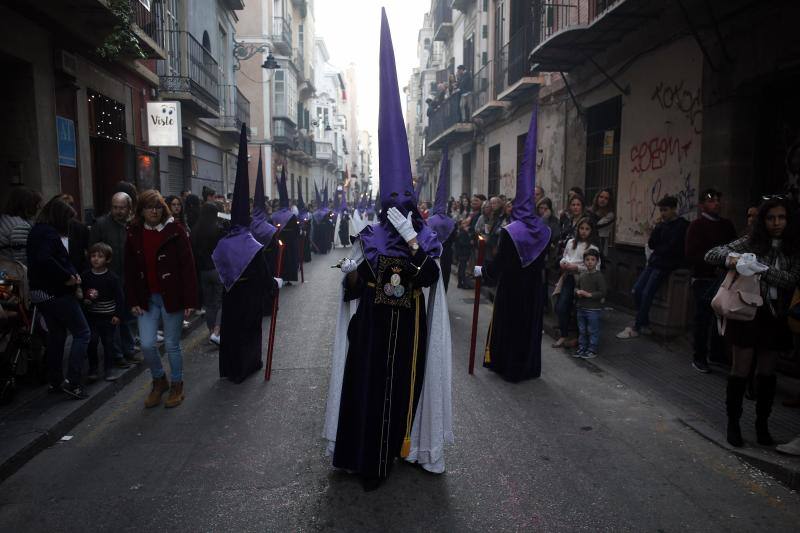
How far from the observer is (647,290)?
762 centimetres

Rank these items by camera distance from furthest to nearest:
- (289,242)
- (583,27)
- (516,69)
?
(516,69), (289,242), (583,27)

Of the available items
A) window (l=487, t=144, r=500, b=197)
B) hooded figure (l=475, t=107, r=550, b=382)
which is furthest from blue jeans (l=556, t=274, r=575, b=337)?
window (l=487, t=144, r=500, b=197)

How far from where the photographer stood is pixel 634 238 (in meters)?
9.85

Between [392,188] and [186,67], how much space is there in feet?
49.3

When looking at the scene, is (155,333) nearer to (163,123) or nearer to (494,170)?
(163,123)

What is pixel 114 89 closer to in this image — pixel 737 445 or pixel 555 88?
pixel 555 88

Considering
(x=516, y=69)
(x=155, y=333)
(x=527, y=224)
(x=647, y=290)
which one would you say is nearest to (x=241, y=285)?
(x=155, y=333)

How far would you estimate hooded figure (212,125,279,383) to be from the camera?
20.2 ft

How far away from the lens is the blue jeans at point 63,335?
526cm

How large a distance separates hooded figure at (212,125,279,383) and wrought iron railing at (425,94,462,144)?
16.7m

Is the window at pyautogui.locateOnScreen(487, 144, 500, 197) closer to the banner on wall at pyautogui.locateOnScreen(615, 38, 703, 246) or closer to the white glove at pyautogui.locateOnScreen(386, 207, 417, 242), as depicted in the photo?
the banner on wall at pyautogui.locateOnScreen(615, 38, 703, 246)

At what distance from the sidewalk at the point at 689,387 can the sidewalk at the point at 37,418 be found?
5.03 m

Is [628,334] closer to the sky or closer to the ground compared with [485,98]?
closer to the ground

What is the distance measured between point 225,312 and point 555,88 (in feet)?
32.6
